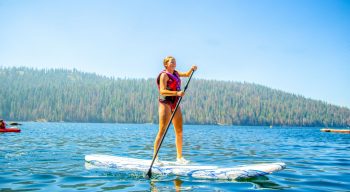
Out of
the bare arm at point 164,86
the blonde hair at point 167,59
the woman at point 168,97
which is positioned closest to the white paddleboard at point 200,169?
the woman at point 168,97

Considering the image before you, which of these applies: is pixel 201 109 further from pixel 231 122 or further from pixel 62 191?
pixel 62 191

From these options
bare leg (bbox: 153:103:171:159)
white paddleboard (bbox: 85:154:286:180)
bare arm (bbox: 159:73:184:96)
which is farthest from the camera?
bare leg (bbox: 153:103:171:159)

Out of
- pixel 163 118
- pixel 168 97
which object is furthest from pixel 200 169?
pixel 168 97

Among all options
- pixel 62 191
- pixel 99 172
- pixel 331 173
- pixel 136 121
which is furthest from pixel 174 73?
pixel 136 121

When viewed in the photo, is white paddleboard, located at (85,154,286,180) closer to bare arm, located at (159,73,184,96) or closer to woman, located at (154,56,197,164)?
woman, located at (154,56,197,164)

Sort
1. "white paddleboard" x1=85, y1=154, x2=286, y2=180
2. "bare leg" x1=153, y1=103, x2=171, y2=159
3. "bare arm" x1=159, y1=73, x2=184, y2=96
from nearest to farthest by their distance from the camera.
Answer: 1. "white paddleboard" x1=85, y1=154, x2=286, y2=180
2. "bare arm" x1=159, y1=73, x2=184, y2=96
3. "bare leg" x1=153, y1=103, x2=171, y2=159

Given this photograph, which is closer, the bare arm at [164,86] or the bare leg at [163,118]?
the bare arm at [164,86]

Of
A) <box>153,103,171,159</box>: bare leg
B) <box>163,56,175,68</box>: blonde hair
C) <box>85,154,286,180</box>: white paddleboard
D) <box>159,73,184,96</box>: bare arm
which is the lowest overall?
<box>85,154,286,180</box>: white paddleboard

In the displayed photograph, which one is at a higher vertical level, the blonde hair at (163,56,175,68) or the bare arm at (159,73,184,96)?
the blonde hair at (163,56,175,68)

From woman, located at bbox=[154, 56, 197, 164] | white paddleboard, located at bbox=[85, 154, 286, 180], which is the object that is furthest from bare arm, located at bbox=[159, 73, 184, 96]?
→ white paddleboard, located at bbox=[85, 154, 286, 180]

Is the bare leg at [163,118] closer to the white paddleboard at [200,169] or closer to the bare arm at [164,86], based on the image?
the bare arm at [164,86]

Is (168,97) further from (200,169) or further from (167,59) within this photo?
(200,169)

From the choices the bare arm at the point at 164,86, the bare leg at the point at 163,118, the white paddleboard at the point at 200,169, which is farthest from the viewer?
the bare leg at the point at 163,118

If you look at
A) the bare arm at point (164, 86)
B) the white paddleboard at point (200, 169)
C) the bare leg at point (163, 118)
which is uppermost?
the bare arm at point (164, 86)
